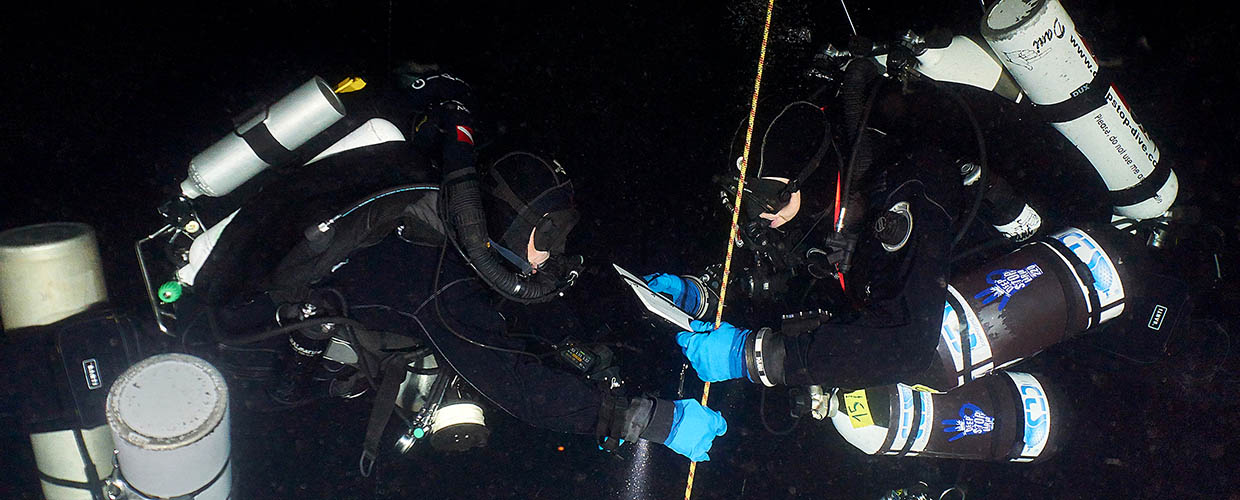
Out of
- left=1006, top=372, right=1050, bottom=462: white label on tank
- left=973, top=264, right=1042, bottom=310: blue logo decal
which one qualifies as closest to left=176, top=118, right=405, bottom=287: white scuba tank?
left=973, top=264, right=1042, bottom=310: blue logo decal

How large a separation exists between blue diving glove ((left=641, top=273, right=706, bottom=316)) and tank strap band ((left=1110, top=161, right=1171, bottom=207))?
1.97 meters

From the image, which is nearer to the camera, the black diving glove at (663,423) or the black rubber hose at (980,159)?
the black rubber hose at (980,159)

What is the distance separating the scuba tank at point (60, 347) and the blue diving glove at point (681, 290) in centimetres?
235

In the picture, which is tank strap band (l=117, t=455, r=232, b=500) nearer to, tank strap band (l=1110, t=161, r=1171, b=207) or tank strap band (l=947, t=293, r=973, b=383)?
tank strap band (l=947, t=293, r=973, b=383)

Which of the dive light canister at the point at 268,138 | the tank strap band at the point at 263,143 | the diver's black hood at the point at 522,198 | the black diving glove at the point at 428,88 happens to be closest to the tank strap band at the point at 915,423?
the diver's black hood at the point at 522,198

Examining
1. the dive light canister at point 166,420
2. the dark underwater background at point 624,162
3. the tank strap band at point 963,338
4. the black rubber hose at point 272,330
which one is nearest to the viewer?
the dive light canister at point 166,420

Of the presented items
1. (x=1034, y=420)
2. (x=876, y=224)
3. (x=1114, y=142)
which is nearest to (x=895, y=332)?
(x=876, y=224)

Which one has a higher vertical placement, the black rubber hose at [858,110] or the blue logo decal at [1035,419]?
the black rubber hose at [858,110]

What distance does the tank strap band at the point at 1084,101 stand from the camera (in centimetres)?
283

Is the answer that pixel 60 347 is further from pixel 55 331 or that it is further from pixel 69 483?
pixel 69 483

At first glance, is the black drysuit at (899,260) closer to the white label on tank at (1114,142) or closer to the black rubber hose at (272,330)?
the white label on tank at (1114,142)

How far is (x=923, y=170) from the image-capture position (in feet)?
8.53

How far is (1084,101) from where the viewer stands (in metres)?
2.83

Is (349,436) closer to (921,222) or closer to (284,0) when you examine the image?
(284,0)
